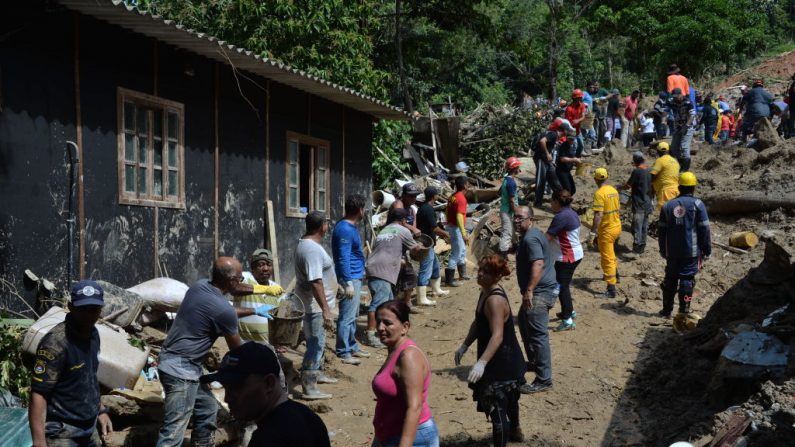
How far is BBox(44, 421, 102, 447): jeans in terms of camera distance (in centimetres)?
405

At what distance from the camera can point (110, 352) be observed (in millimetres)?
6270

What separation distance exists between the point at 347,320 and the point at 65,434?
430 cm

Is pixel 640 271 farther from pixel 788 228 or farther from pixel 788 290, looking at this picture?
pixel 788 290

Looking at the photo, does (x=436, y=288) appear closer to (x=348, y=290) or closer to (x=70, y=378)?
(x=348, y=290)

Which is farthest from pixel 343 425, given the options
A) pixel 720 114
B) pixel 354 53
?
pixel 720 114

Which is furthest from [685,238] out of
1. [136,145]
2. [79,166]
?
[79,166]

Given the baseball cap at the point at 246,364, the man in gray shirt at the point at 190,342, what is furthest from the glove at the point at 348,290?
the baseball cap at the point at 246,364

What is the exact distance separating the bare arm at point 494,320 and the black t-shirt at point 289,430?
9.37ft

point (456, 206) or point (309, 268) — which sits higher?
point (456, 206)

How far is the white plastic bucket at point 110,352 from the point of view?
6.02 meters

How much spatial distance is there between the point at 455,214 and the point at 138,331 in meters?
5.51

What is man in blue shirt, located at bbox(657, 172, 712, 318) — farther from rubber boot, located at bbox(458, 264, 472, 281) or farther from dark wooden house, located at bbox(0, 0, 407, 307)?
dark wooden house, located at bbox(0, 0, 407, 307)

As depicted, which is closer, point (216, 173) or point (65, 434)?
Result: point (65, 434)

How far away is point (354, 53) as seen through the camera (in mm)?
16344
